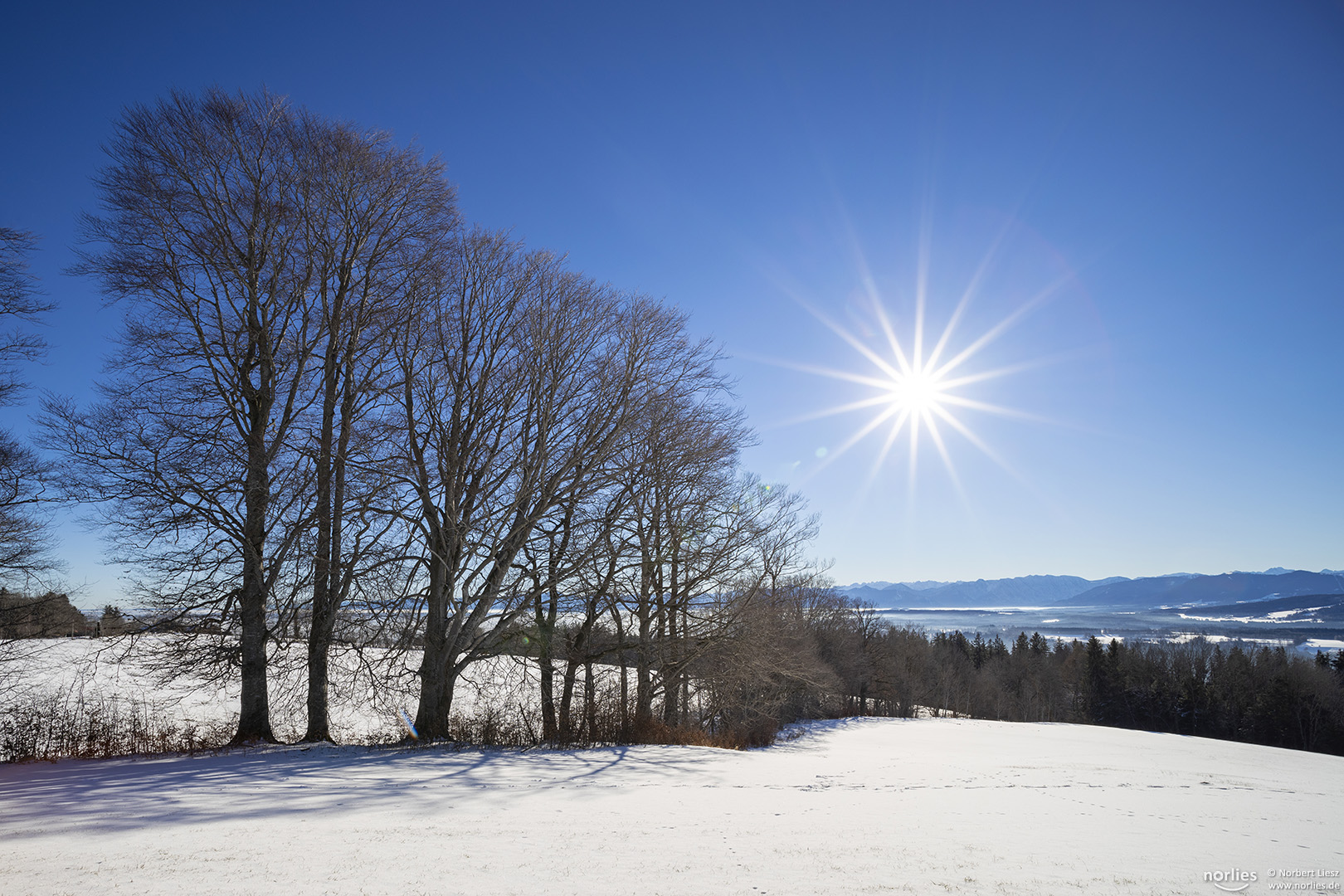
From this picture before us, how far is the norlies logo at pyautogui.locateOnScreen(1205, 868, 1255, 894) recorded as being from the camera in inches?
172

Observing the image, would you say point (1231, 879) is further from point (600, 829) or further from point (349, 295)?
point (349, 295)

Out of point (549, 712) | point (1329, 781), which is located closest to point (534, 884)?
point (549, 712)

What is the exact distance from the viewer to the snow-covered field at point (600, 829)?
4133 mm

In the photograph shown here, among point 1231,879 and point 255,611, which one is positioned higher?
point 255,611

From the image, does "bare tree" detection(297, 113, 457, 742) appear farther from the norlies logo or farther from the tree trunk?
the norlies logo

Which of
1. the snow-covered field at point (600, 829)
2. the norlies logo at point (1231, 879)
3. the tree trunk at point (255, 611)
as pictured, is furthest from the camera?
the tree trunk at point (255, 611)

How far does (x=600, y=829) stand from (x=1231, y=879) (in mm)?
4768

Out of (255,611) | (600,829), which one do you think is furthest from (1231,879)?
(255,611)

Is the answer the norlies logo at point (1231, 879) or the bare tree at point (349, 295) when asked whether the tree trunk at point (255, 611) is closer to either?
the bare tree at point (349, 295)

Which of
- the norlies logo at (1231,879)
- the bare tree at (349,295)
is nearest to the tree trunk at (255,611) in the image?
the bare tree at (349,295)

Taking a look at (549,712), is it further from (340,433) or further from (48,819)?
(48,819)

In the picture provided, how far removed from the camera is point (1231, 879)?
4578mm

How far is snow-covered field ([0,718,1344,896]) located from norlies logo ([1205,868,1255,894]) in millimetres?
51

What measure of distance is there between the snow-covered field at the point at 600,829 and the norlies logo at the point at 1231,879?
5 cm
